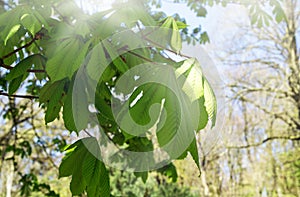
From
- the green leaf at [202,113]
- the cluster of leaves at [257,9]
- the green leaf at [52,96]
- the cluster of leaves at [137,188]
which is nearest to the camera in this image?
the green leaf at [202,113]

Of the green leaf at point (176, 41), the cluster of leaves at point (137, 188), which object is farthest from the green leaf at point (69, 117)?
the cluster of leaves at point (137, 188)

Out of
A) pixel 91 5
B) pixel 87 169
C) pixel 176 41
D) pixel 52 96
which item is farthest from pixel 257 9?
pixel 87 169

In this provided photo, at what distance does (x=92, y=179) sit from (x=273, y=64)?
260 inches

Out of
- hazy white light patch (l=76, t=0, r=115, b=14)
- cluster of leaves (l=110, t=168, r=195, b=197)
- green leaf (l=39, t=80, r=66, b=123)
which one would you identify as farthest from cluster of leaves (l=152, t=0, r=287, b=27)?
cluster of leaves (l=110, t=168, r=195, b=197)

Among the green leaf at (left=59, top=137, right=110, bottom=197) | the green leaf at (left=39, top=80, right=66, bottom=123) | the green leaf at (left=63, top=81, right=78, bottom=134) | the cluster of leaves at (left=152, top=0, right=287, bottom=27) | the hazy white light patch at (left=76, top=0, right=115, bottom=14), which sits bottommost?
the green leaf at (left=59, top=137, right=110, bottom=197)

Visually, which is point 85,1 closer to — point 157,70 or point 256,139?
point 157,70

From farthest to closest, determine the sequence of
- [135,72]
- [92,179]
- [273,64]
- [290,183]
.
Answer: [290,183]
[273,64]
[135,72]
[92,179]

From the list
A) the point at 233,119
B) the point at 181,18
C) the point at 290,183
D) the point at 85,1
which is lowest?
the point at 290,183

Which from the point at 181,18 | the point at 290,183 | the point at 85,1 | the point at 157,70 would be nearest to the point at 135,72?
the point at 157,70

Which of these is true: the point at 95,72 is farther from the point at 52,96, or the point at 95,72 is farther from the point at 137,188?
the point at 137,188

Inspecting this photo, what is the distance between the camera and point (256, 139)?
9.98 m

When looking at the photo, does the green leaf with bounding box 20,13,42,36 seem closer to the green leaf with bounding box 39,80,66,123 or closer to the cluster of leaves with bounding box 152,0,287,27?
the green leaf with bounding box 39,80,66,123

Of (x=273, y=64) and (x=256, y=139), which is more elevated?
(x=273, y=64)

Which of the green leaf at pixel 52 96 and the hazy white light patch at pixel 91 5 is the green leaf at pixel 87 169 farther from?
the hazy white light patch at pixel 91 5
